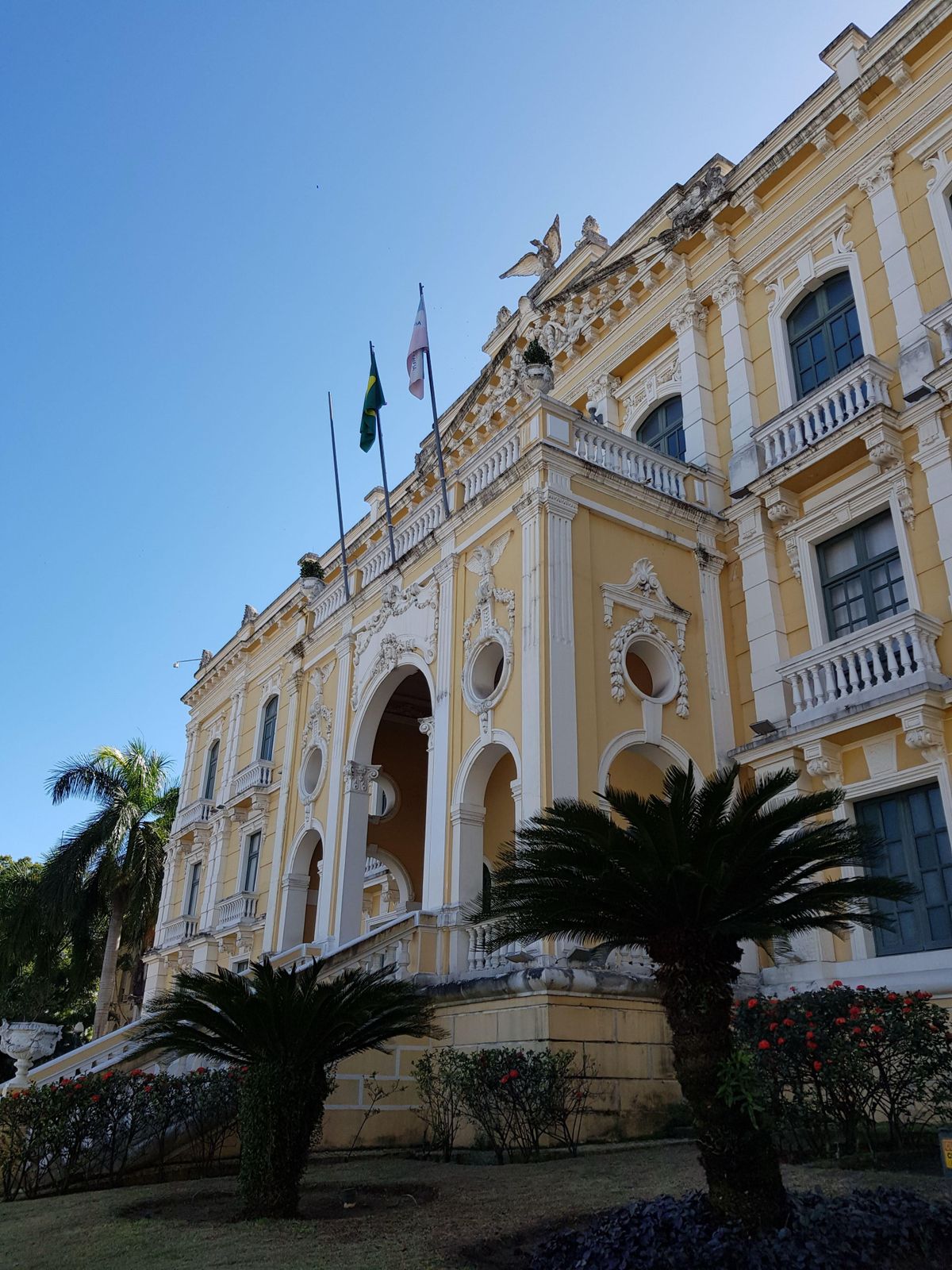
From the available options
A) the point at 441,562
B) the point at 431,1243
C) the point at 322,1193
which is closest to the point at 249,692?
the point at 441,562

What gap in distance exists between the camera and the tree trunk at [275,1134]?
7.11m

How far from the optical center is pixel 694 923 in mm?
6125

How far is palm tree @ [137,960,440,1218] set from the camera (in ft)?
23.6

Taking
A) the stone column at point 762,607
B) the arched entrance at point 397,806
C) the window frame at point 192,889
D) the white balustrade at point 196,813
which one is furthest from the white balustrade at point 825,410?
the window frame at point 192,889

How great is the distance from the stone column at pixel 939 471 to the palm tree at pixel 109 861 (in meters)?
22.8

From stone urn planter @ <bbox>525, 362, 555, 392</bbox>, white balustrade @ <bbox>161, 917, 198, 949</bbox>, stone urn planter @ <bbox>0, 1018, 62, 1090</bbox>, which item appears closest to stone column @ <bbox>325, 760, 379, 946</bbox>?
stone urn planter @ <bbox>0, 1018, 62, 1090</bbox>

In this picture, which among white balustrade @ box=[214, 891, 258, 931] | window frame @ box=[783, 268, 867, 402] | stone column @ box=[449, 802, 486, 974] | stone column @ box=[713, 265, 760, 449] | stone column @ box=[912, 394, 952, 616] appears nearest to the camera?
stone column @ box=[912, 394, 952, 616]

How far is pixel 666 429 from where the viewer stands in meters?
17.1

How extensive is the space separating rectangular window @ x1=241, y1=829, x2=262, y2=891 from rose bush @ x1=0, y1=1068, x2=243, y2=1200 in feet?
44.0

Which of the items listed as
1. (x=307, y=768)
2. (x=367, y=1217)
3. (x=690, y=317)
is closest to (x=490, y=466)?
(x=690, y=317)

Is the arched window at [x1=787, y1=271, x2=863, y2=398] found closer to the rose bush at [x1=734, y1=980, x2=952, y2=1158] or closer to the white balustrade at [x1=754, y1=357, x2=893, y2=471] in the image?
the white balustrade at [x1=754, y1=357, x2=893, y2=471]

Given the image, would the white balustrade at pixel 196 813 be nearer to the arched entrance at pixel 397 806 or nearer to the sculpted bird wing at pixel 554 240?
the arched entrance at pixel 397 806

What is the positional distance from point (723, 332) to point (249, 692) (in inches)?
644

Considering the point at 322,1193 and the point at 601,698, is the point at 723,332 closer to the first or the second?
the point at 601,698
